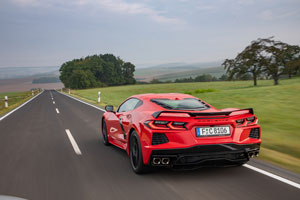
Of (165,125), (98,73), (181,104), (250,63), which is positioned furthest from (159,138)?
(98,73)

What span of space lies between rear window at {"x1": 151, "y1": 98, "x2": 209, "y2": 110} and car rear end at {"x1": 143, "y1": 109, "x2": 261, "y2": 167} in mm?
824

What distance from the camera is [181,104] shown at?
5488mm

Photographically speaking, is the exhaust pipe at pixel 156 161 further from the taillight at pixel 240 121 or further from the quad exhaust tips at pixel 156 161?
the taillight at pixel 240 121

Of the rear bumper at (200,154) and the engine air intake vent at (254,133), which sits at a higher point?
the engine air intake vent at (254,133)

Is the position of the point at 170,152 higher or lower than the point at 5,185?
higher

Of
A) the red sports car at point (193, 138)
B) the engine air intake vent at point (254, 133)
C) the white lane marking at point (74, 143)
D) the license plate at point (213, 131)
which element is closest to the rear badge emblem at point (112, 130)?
the white lane marking at point (74, 143)

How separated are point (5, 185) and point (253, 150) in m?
3.72

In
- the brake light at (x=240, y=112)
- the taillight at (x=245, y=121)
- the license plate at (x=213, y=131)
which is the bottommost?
the license plate at (x=213, y=131)

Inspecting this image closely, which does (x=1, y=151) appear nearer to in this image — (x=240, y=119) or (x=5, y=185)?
(x=5, y=185)

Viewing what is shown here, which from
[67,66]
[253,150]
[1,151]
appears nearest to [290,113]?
[253,150]

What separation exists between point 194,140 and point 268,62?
141 ft

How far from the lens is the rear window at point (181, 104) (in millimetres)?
5320

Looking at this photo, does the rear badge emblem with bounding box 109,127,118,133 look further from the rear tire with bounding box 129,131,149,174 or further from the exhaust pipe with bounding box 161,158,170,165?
the exhaust pipe with bounding box 161,158,170,165

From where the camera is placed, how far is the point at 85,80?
98688 mm
